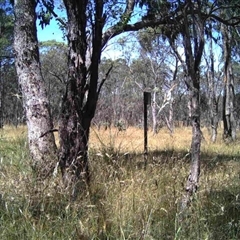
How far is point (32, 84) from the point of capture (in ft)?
19.6

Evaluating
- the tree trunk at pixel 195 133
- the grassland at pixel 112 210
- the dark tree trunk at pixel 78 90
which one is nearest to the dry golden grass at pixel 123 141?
the dark tree trunk at pixel 78 90

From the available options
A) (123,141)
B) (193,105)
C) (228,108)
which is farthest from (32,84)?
(228,108)

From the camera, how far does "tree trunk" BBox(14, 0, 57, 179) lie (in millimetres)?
5801

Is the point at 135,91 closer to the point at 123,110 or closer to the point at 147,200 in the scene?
the point at 123,110

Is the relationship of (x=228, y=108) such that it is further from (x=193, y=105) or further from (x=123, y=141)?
(x=193, y=105)

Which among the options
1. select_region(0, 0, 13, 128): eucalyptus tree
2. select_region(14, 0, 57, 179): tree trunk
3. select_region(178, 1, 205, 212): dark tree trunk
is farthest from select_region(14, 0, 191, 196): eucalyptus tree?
select_region(0, 0, 13, 128): eucalyptus tree

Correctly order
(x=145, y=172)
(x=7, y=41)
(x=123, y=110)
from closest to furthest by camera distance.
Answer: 1. (x=145, y=172)
2. (x=7, y=41)
3. (x=123, y=110)

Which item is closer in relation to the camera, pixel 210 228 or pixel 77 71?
pixel 210 228

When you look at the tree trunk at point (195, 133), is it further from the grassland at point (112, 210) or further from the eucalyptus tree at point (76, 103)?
the eucalyptus tree at point (76, 103)

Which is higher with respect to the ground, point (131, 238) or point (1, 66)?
point (1, 66)

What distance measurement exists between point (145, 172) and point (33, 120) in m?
1.97

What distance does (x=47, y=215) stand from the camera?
297cm

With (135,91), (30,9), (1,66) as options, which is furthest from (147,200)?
(135,91)

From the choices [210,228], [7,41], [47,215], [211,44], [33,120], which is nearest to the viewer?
[47,215]
